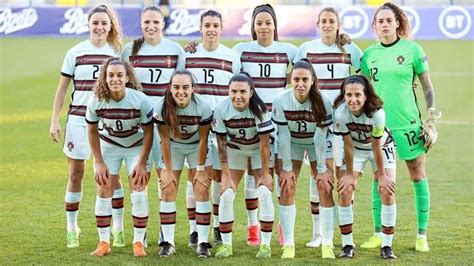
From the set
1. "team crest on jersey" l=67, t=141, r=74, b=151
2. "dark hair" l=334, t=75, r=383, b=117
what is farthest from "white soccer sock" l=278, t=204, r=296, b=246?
"team crest on jersey" l=67, t=141, r=74, b=151

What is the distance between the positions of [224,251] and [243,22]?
2445 centimetres

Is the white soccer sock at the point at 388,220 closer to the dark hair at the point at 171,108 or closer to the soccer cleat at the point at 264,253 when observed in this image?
the soccer cleat at the point at 264,253

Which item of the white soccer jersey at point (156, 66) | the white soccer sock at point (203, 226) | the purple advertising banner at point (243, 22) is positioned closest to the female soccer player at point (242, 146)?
the white soccer sock at point (203, 226)

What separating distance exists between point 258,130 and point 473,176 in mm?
5324

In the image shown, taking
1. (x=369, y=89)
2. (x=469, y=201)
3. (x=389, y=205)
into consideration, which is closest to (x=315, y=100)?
(x=369, y=89)

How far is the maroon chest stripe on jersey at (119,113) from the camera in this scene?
8312mm

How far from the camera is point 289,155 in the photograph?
8328mm

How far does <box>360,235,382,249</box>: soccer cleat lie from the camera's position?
873 centimetres

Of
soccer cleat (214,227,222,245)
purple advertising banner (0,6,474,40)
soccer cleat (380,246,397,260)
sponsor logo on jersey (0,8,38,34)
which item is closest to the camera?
soccer cleat (380,246,397,260)

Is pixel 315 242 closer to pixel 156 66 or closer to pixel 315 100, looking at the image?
pixel 315 100

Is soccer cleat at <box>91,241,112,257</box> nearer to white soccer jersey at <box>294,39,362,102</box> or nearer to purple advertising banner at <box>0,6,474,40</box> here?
white soccer jersey at <box>294,39,362,102</box>

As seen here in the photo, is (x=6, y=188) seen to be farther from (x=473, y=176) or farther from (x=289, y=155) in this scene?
(x=473, y=176)

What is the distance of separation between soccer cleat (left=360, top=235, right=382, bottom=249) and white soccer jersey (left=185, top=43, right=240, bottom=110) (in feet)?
5.69

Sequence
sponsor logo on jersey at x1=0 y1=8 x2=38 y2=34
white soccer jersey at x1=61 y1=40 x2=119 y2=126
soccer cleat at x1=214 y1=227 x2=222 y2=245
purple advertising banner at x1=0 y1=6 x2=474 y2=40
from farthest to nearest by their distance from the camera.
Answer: sponsor logo on jersey at x1=0 y1=8 x2=38 y2=34, purple advertising banner at x1=0 y1=6 x2=474 y2=40, soccer cleat at x1=214 y1=227 x2=222 y2=245, white soccer jersey at x1=61 y1=40 x2=119 y2=126
